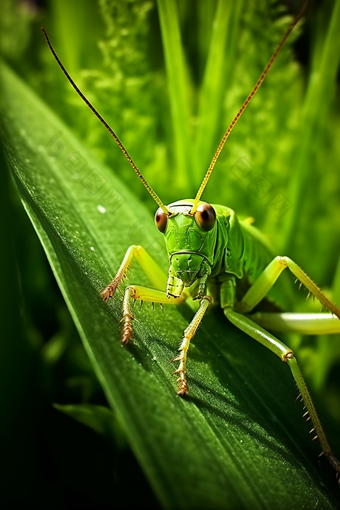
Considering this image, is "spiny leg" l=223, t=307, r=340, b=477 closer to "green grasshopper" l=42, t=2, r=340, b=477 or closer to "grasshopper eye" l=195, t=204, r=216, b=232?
"green grasshopper" l=42, t=2, r=340, b=477

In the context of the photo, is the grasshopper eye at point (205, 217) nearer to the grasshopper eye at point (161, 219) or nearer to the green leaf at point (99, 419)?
the grasshopper eye at point (161, 219)

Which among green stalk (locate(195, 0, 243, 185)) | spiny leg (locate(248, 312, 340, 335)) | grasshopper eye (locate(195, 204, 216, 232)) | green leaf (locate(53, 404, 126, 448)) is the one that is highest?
green stalk (locate(195, 0, 243, 185))

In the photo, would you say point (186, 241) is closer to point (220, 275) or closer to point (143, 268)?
point (143, 268)

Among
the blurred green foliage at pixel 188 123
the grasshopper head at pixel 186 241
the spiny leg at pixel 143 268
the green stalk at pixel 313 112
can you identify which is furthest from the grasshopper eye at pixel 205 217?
the green stalk at pixel 313 112

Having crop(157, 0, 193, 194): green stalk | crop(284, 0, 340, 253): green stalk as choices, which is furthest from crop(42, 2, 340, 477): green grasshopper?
crop(157, 0, 193, 194): green stalk

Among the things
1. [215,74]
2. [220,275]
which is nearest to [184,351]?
[220,275]

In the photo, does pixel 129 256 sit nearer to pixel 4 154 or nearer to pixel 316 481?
pixel 4 154

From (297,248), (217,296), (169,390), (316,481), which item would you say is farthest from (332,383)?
(169,390)
